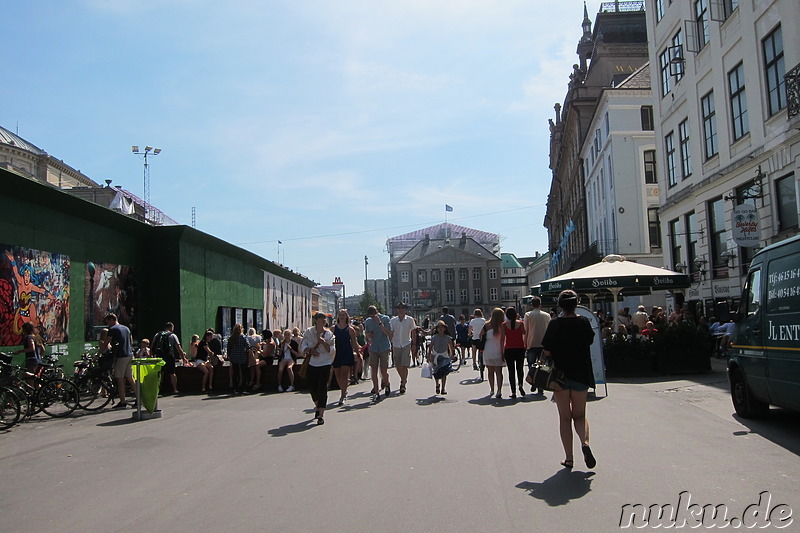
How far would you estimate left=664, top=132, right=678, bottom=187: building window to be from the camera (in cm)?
2635

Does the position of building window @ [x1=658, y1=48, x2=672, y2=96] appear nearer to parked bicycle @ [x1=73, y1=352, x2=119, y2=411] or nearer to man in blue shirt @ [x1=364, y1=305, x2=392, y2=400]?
man in blue shirt @ [x1=364, y1=305, x2=392, y2=400]

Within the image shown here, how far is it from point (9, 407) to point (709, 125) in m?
21.5

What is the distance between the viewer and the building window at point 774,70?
17.4m

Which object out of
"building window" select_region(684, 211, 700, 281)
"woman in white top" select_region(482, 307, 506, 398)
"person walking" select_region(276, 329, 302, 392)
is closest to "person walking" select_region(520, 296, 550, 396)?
"woman in white top" select_region(482, 307, 506, 398)

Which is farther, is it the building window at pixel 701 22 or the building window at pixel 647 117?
the building window at pixel 647 117

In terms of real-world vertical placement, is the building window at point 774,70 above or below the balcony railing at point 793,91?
above

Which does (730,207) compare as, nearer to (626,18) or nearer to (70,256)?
(70,256)

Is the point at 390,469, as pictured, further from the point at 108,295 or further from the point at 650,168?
the point at 650,168

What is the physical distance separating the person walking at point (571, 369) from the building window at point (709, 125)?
18.0 meters

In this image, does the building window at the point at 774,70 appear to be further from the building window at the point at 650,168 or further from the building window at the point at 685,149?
the building window at the point at 650,168

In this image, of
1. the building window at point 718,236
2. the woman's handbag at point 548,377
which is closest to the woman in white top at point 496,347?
the woman's handbag at point 548,377

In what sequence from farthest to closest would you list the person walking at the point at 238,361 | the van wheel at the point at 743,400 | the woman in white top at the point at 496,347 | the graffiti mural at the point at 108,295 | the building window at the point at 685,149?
the building window at the point at 685,149, the graffiti mural at the point at 108,295, the person walking at the point at 238,361, the woman in white top at the point at 496,347, the van wheel at the point at 743,400

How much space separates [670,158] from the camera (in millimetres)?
26766

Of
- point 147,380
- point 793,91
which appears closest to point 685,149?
point 793,91
